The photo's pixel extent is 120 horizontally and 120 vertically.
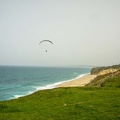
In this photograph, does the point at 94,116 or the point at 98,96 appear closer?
the point at 94,116

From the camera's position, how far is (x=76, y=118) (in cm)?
2250

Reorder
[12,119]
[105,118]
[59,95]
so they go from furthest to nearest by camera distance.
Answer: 1. [59,95]
2. [12,119]
3. [105,118]

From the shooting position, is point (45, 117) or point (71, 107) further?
point (71, 107)

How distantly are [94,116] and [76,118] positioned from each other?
159 cm

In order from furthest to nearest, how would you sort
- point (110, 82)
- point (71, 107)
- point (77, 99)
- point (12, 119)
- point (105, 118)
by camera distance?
1. point (110, 82)
2. point (77, 99)
3. point (71, 107)
4. point (12, 119)
5. point (105, 118)

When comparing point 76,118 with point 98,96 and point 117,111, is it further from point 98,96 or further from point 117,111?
point 98,96

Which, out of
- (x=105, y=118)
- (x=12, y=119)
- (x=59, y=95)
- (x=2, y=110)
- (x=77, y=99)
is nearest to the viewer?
(x=105, y=118)

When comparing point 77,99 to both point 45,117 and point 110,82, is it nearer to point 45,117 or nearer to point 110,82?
point 45,117

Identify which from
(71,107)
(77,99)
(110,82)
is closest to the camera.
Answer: (71,107)

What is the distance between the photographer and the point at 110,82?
47219 millimetres

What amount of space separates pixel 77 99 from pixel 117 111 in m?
8.37

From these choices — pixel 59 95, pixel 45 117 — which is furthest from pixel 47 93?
pixel 45 117

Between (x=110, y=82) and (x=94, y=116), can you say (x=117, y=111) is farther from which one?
(x=110, y=82)

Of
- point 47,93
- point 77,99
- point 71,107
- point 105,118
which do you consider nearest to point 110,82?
point 47,93
